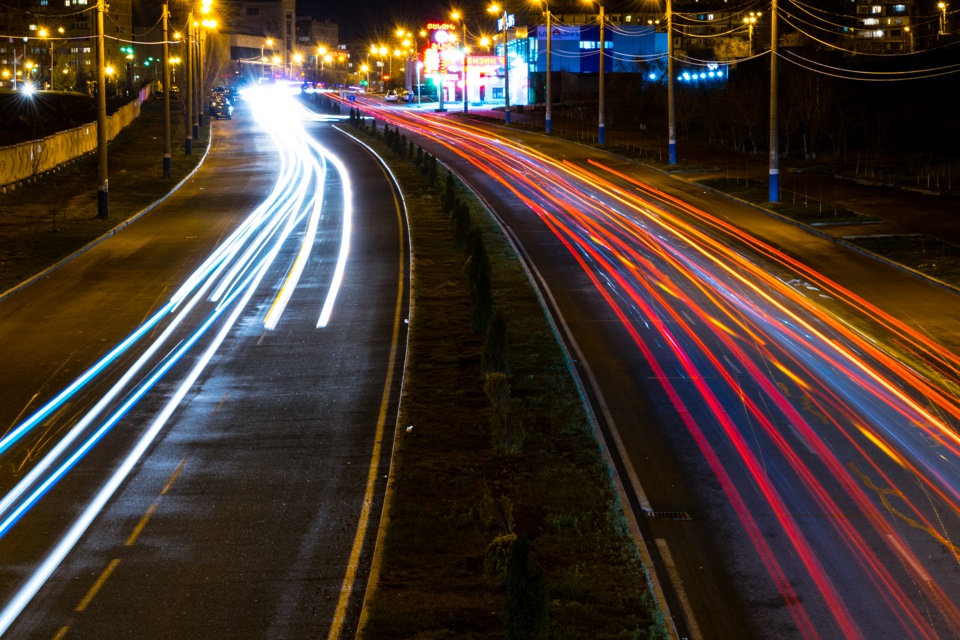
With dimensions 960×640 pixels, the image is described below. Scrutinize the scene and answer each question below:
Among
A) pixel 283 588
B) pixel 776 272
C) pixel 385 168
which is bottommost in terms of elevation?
pixel 283 588

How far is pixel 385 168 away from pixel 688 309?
1303 inches

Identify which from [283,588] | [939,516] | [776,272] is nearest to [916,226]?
[776,272]

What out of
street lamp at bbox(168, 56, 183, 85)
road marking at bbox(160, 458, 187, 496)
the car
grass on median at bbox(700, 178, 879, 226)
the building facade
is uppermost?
the building facade

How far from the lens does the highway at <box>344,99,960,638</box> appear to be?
11.5m

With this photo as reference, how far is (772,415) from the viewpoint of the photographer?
1734cm

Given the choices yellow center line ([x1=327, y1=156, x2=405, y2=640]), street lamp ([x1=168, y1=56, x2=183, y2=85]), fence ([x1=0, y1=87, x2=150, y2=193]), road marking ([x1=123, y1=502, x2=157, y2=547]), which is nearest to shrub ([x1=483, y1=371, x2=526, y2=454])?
yellow center line ([x1=327, y1=156, x2=405, y2=640])

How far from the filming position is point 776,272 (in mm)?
29422

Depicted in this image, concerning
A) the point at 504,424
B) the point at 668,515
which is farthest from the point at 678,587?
the point at 504,424

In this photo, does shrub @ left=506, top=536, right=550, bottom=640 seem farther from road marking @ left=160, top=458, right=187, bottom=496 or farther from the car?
the car

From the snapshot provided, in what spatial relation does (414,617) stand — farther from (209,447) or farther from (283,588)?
(209,447)

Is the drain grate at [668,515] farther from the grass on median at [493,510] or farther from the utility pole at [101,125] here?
the utility pole at [101,125]

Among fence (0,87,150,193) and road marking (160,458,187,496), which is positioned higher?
fence (0,87,150,193)

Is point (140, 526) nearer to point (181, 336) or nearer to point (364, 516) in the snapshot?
point (364, 516)

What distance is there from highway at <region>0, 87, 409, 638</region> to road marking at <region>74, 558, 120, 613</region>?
2 centimetres
